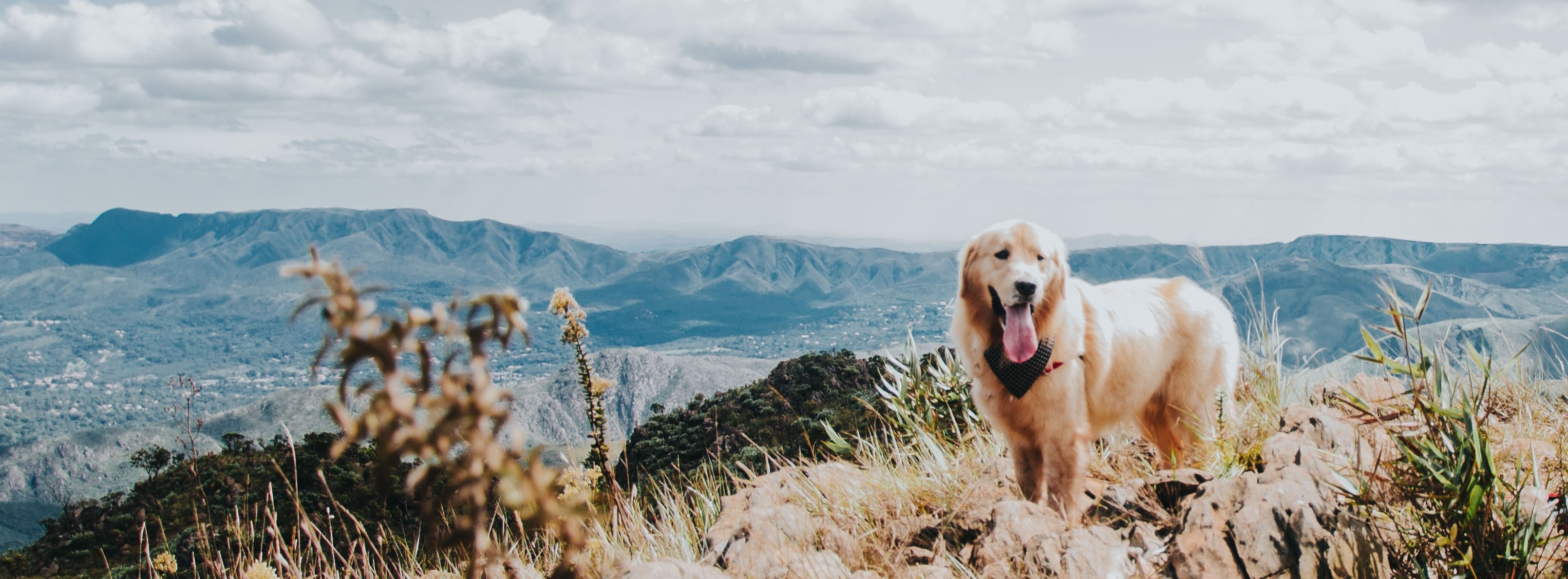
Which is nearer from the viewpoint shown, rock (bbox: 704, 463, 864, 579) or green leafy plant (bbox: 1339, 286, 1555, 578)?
green leafy plant (bbox: 1339, 286, 1555, 578)

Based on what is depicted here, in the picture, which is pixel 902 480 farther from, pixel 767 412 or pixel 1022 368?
pixel 767 412

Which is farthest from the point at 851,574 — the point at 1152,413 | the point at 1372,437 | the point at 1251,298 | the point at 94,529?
the point at 94,529

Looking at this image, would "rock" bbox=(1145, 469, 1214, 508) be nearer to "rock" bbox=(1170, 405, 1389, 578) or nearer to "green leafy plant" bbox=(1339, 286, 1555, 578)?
"rock" bbox=(1170, 405, 1389, 578)

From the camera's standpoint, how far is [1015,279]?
15.6ft

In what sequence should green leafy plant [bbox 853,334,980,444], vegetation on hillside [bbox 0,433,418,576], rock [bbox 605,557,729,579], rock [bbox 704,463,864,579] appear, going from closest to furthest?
rock [bbox 605,557,729,579] → rock [bbox 704,463,864,579] → green leafy plant [bbox 853,334,980,444] → vegetation on hillside [bbox 0,433,418,576]

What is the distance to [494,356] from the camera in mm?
1063

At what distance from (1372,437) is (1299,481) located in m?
0.89

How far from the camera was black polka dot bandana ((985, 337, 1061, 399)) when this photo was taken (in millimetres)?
5004

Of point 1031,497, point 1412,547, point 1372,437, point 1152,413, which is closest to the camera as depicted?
point 1412,547

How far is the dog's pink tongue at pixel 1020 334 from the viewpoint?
484 centimetres

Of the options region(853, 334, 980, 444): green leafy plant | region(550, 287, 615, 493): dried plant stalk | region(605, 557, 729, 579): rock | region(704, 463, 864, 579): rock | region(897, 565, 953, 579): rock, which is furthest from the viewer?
region(853, 334, 980, 444): green leafy plant

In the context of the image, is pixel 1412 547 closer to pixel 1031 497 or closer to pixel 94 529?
pixel 1031 497

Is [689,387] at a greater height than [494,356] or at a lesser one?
lesser

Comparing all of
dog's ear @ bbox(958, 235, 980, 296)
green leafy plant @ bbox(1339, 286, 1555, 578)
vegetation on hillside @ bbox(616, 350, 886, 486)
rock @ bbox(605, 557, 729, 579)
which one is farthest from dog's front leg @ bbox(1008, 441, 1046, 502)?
vegetation on hillside @ bbox(616, 350, 886, 486)
